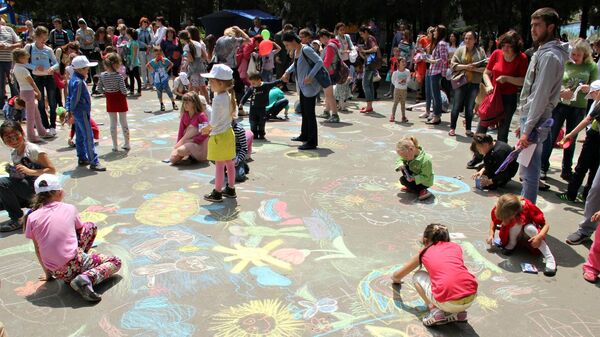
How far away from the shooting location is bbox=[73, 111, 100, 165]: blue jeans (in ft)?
20.9

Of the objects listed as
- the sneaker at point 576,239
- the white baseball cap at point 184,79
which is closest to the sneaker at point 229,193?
the sneaker at point 576,239

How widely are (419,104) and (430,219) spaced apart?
684 cm

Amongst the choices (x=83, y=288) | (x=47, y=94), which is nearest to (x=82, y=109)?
(x=47, y=94)

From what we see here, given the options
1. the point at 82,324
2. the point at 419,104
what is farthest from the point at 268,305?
the point at 419,104

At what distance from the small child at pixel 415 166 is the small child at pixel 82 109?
3.84m

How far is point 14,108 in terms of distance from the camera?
7969mm

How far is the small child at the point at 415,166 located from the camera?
17.3 feet

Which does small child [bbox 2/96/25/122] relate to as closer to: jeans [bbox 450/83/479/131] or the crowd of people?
the crowd of people

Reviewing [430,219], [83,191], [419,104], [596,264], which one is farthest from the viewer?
[419,104]

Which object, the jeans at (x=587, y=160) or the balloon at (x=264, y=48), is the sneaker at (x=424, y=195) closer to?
the jeans at (x=587, y=160)

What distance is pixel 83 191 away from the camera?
18.5 feet

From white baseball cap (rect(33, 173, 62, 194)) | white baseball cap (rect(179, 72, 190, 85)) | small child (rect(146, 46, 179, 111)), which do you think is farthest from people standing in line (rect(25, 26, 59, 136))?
white baseball cap (rect(33, 173, 62, 194))

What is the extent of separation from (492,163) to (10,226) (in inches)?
201

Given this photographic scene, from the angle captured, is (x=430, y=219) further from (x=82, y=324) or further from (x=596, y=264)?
(x=82, y=324)
